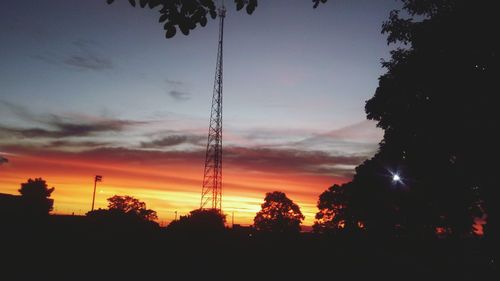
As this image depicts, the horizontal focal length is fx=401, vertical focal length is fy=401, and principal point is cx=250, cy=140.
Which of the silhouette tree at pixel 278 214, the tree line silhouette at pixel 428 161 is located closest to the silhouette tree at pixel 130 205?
the silhouette tree at pixel 278 214

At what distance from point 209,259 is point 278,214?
2220 inches

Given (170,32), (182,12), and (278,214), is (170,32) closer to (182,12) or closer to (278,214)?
(182,12)

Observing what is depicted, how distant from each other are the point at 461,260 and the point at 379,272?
8.89 meters

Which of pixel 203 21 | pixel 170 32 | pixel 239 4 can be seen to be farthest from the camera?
pixel 239 4

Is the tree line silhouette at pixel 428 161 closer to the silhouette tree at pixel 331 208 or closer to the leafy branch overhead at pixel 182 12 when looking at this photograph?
the leafy branch overhead at pixel 182 12

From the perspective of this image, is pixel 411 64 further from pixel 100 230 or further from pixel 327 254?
pixel 100 230

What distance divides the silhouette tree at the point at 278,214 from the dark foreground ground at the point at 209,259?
1914 inches

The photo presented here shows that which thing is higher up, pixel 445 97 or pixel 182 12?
pixel 445 97

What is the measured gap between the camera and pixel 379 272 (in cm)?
2422

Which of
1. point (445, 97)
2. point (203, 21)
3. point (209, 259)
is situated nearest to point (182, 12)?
point (203, 21)

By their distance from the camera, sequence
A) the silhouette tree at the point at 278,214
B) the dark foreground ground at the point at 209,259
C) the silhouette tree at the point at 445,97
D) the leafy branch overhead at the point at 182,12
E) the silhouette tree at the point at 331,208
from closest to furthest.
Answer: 1. the leafy branch overhead at the point at 182,12
2. the silhouette tree at the point at 445,97
3. the dark foreground ground at the point at 209,259
4. the silhouette tree at the point at 331,208
5. the silhouette tree at the point at 278,214

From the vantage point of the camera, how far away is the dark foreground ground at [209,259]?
64.0ft

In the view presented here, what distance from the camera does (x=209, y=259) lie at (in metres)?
23.2

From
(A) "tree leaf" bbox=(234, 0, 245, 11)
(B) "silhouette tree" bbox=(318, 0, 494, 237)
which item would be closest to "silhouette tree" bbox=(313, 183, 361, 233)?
(B) "silhouette tree" bbox=(318, 0, 494, 237)
